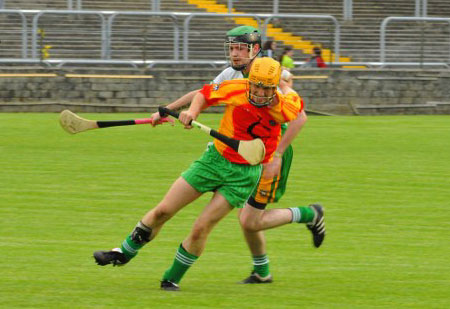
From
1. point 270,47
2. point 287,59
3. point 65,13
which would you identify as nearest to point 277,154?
point 270,47

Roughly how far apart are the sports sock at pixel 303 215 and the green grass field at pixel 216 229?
1.59 feet

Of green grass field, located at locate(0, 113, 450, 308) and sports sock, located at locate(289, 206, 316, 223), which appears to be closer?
green grass field, located at locate(0, 113, 450, 308)

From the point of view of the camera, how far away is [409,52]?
1070 inches

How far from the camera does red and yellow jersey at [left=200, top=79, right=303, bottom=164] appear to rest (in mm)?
7707

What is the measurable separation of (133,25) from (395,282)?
17800mm

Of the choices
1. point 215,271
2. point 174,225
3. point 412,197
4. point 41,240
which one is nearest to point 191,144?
point 412,197

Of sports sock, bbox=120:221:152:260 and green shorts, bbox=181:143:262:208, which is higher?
green shorts, bbox=181:143:262:208

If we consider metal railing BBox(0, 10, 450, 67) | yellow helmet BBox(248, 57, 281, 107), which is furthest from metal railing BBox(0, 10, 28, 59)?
yellow helmet BBox(248, 57, 281, 107)

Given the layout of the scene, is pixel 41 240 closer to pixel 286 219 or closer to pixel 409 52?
pixel 286 219

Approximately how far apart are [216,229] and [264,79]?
3841 millimetres

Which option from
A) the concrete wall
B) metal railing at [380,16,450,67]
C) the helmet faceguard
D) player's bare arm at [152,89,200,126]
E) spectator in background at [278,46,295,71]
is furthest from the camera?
metal railing at [380,16,450,67]

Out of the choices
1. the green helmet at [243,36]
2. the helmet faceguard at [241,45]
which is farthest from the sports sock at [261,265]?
the green helmet at [243,36]

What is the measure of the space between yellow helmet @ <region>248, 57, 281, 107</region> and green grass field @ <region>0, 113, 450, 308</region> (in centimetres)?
147

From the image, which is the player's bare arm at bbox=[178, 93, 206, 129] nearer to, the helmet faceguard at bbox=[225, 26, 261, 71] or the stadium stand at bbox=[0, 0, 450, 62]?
the helmet faceguard at bbox=[225, 26, 261, 71]
